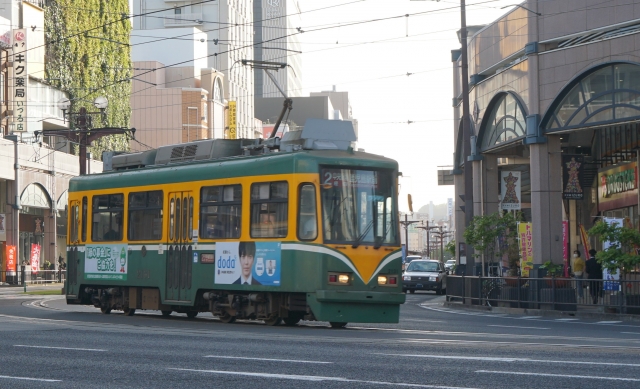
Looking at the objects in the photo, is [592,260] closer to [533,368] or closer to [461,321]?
[461,321]

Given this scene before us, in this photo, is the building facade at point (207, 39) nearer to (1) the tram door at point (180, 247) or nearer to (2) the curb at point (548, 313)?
(2) the curb at point (548, 313)

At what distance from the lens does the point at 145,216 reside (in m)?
23.5

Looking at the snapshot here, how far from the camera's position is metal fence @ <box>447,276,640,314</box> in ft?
89.2

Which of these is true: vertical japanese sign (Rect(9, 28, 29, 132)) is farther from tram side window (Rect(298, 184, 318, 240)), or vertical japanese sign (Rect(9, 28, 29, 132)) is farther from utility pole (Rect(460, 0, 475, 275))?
tram side window (Rect(298, 184, 318, 240))

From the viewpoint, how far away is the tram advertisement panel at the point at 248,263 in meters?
19.9

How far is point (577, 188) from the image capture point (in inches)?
1403

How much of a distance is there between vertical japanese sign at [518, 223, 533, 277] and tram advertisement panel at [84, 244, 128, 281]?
49.2 ft

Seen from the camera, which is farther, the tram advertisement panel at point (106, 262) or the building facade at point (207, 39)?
the building facade at point (207, 39)

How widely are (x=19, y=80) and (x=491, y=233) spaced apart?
37.9 metres

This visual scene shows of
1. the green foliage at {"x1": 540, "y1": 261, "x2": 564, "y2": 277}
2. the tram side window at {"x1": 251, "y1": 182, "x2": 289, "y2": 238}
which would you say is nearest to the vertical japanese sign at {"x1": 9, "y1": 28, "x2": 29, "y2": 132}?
the green foliage at {"x1": 540, "y1": 261, "x2": 564, "y2": 277}

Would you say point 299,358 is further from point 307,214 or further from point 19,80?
point 19,80

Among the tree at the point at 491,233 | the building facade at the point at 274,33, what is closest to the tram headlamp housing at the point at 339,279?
the tree at the point at 491,233

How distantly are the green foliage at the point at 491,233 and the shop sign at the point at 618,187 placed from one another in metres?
5.06

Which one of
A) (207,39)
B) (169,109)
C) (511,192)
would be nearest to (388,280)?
(511,192)
